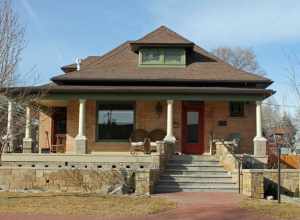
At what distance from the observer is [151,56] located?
23.0 metres

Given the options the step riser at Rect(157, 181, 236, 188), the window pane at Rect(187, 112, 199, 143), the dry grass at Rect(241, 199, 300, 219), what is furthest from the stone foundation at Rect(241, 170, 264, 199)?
the window pane at Rect(187, 112, 199, 143)

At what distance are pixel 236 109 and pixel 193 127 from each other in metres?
2.21

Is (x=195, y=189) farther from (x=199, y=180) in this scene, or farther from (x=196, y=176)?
(x=196, y=176)

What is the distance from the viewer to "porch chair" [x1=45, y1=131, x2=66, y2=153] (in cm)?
2188

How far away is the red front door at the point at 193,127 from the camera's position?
2155 centimetres

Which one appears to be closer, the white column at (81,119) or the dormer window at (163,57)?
the white column at (81,119)

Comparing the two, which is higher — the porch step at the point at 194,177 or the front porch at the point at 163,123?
the front porch at the point at 163,123

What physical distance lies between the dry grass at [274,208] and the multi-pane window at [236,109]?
30.2ft

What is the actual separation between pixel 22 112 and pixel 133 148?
4.79 meters

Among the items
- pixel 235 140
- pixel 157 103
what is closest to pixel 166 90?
pixel 157 103

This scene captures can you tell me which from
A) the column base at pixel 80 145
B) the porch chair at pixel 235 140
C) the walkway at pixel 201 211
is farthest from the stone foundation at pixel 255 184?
the column base at pixel 80 145

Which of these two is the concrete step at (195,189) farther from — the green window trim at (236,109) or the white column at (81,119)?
the green window trim at (236,109)

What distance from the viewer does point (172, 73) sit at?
22016 millimetres

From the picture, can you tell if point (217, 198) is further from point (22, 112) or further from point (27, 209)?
Answer: point (22, 112)
